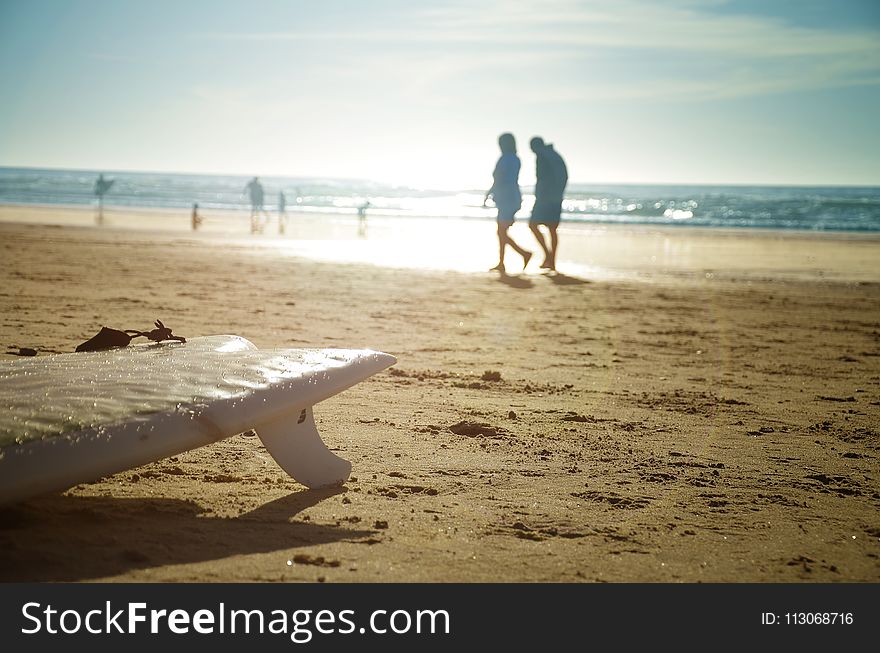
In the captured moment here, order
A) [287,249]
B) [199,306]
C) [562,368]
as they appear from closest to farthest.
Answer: [562,368] → [199,306] → [287,249]

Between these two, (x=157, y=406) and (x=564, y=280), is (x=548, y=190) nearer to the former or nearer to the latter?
(x=564, y=280)

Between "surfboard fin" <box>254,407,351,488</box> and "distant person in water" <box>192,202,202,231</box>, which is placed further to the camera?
"distant person in water" <box>192,202,202,231</box>

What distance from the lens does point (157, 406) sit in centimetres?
352

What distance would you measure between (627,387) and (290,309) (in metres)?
4.28

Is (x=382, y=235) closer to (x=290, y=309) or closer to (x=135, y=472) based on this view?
(x=290, y=309)

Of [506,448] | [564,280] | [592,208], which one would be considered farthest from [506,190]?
[592,208]

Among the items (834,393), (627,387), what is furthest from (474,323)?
(834,393)

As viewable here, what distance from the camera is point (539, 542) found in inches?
139

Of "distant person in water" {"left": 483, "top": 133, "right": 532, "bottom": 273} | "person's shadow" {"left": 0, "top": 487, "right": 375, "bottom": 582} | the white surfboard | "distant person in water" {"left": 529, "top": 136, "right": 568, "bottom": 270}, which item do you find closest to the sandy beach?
"person's shadow" {"left": 0, "top": 487, "right": 375, "bottom": 582}

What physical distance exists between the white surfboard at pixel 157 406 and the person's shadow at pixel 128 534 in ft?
0.69

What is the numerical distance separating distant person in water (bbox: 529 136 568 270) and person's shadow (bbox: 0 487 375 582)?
1326cm

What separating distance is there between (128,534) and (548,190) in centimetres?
1405

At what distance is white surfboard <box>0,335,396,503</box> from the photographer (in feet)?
10.4

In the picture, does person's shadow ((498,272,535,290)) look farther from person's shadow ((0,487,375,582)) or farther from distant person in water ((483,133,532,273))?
person's shadow ((0,487,375,582))
